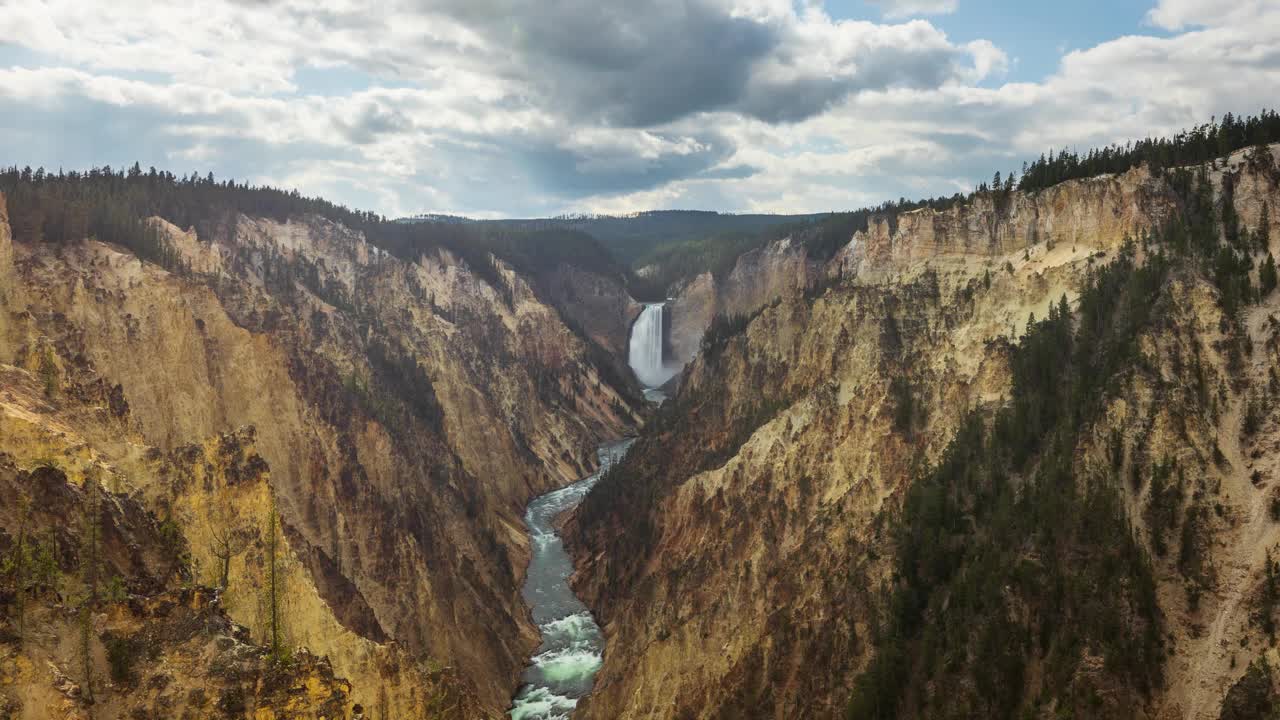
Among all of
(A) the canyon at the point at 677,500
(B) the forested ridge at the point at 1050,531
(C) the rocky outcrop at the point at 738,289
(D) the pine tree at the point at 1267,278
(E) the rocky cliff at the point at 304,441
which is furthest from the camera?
(C) the rocky outcrop at the point at 738,289

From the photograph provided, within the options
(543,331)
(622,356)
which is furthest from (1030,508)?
(622,356)

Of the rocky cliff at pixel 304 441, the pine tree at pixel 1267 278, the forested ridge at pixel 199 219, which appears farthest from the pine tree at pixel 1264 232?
the forested ridge at pixel 199 219

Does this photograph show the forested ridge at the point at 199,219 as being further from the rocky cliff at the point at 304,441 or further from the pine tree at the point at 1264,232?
the pine tree at the point at 1264,232

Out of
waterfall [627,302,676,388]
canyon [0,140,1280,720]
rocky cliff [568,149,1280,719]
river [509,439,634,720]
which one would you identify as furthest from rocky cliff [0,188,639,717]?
waterfall [627,302,676,388]

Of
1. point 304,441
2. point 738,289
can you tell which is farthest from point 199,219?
point 738,289

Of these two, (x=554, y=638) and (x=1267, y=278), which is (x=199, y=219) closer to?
(x=554, y=638)
